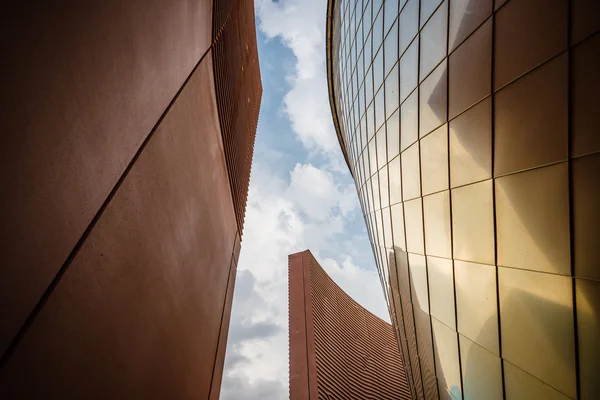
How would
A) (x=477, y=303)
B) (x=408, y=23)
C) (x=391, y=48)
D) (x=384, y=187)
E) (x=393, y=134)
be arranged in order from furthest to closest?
(x=384, y=187) → (x=393, y=134) → (x=391, y=48) → (x=408, y=23) → (x=477, y=303)

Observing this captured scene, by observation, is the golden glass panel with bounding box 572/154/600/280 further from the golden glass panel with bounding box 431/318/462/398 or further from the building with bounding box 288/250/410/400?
the building with bounding box 288/250/410/400

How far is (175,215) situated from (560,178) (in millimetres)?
4457

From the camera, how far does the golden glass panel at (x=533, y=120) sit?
3.31 metres

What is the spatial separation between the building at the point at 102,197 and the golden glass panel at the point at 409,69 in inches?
166

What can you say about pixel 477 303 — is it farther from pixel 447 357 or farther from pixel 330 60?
pixel 330 60

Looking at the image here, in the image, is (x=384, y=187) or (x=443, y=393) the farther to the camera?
(x=384, y=187)

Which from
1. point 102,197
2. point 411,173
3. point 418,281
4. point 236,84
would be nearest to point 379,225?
point 418,281

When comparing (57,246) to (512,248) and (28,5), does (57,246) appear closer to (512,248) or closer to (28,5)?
(28,5)

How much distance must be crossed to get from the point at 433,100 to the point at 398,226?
359 centimetres

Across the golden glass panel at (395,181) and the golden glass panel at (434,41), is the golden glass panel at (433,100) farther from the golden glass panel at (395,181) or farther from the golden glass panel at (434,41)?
the golden glass panel at (395,181)

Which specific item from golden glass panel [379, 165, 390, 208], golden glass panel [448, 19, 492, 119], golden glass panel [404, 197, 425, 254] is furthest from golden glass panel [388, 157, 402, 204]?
golden glass panel [448, 19, 492, 119]

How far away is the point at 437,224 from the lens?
6.08 m

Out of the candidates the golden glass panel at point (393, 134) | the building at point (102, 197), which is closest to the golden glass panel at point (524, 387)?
the building at point (102, 197)

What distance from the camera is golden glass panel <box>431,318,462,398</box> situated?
614 centimetres
